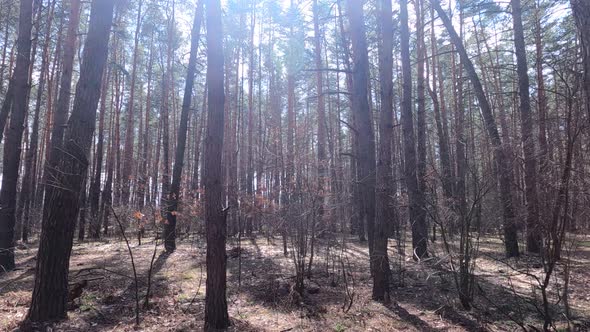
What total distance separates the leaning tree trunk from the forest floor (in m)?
0.31

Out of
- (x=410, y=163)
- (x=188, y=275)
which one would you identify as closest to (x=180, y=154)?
(x=188, y=275)

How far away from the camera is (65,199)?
522 cm

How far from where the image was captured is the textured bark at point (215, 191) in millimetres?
4961

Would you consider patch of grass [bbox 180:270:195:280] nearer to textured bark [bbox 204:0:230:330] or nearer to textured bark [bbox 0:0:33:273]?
textured bark [bbox 204:0:230:330]

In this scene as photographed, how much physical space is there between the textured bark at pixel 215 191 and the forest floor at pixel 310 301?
1.29 ft

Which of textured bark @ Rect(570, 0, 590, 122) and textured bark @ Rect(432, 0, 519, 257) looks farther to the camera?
textured bark @ Rect(432, 0, 519, 257)

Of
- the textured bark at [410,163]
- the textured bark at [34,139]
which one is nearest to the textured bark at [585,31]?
the textured bark at [410,163]

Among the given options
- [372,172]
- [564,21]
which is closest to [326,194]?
[372,172]

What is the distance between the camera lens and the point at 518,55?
10789mm

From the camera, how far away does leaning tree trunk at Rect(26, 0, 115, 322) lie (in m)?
5.07

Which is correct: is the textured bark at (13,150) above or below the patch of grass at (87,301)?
above

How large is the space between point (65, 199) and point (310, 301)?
3831 mm

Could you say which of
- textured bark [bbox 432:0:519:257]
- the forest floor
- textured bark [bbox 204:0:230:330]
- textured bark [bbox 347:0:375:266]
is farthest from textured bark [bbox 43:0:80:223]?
textured bark [bbox 432:0:519:257]

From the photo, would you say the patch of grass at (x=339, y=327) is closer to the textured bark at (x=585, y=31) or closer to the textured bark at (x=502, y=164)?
the textured bark at (x=502, y=164)
